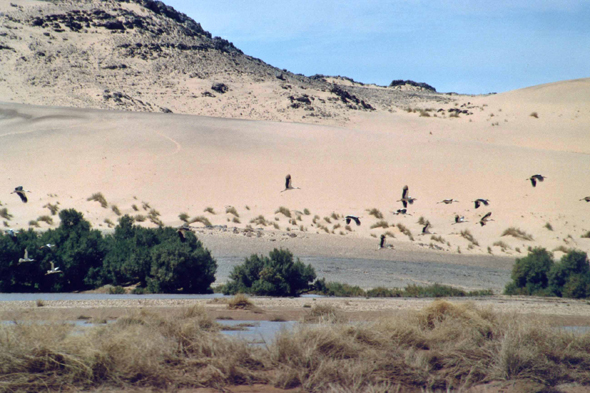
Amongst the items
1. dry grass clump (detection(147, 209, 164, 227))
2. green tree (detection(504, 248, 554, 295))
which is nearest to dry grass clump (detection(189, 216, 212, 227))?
dry grass clump (detection(147, 209, 164, 227))

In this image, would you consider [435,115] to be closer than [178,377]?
No

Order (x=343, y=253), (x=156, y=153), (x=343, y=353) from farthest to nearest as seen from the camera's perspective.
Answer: (x=156, y=153) < (x=343, y=253) < (x=343, y=353)

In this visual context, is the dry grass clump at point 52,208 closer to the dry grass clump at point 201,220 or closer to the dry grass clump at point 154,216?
the dry grass clump at point 154,216

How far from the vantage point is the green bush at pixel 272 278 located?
21.3 m

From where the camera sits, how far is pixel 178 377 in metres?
10.8

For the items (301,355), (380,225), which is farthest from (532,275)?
(301,355)

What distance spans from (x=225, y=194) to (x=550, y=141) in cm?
4181

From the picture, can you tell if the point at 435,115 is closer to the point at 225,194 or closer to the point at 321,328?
the point at 225,194

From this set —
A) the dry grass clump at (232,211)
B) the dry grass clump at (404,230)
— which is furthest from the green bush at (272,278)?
the dry grass clump at (232,211)

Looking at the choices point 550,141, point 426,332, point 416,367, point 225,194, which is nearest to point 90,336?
point 416,367

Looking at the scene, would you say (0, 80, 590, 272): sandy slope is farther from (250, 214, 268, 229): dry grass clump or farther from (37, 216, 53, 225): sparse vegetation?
(37, 216, 53, 225): sparse vegetation

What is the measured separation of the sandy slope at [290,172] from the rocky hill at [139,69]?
1142 cm

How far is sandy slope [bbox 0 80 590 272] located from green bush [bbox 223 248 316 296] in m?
11.9

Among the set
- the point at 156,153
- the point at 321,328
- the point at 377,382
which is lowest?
the point at 377,382
